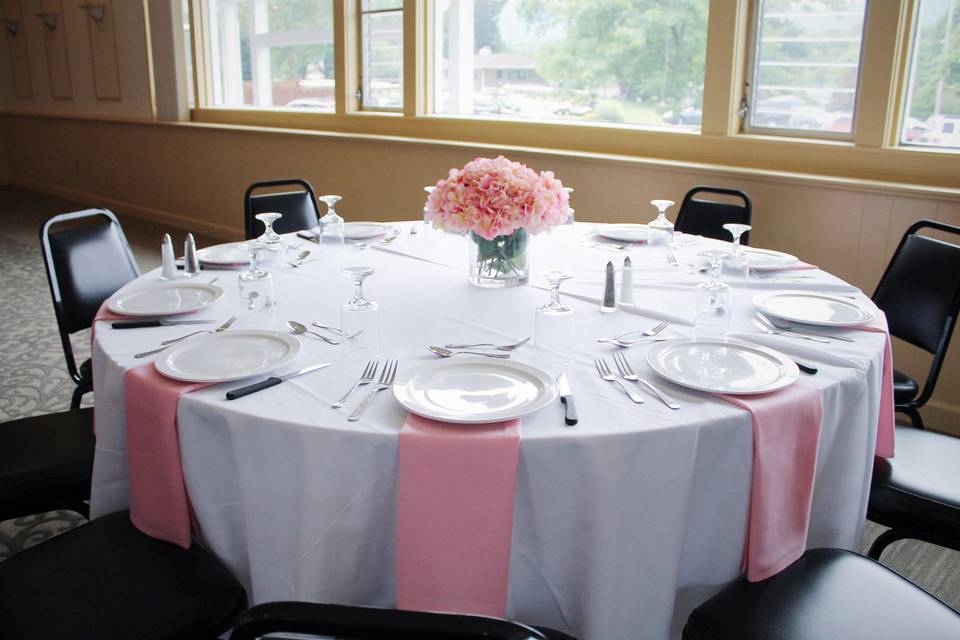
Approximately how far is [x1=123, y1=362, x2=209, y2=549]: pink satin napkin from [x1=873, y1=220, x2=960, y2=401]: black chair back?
1.92m

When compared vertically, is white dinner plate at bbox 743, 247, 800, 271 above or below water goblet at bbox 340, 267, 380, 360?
above

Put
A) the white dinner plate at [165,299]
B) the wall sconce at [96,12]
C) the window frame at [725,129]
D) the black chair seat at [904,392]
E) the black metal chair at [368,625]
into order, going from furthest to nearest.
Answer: the wall sconce at [96,12]
the window frame at [725,129]
the black chair seat at [904,392]
the white dinner plate at [165,299]
the black metal chair at [368,625]

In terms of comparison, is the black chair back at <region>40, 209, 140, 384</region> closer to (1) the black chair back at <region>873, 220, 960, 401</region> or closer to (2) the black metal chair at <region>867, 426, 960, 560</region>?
(2) the black metal chair at <region>867, 426, 960, 560</region>

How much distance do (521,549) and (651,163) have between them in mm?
2846

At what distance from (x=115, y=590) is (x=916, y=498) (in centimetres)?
163

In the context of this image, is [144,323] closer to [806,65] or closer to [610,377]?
[610,377]

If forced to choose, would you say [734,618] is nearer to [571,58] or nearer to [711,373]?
[711,373]

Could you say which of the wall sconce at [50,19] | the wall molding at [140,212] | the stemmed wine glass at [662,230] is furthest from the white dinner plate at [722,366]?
the wall sconce at [50,19]

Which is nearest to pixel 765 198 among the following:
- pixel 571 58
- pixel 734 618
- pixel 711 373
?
pixel 571 58

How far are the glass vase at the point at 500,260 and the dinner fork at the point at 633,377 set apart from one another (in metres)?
0.53

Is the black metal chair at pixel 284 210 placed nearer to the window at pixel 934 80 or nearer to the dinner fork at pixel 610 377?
the dinner fork at pixel 610 377

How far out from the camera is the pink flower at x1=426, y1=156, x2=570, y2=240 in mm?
1801

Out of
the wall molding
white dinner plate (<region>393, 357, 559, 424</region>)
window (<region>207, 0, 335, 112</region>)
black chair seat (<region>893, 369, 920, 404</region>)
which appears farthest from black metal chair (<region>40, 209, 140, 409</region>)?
the wall molding

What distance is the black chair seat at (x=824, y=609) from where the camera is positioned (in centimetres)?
121
